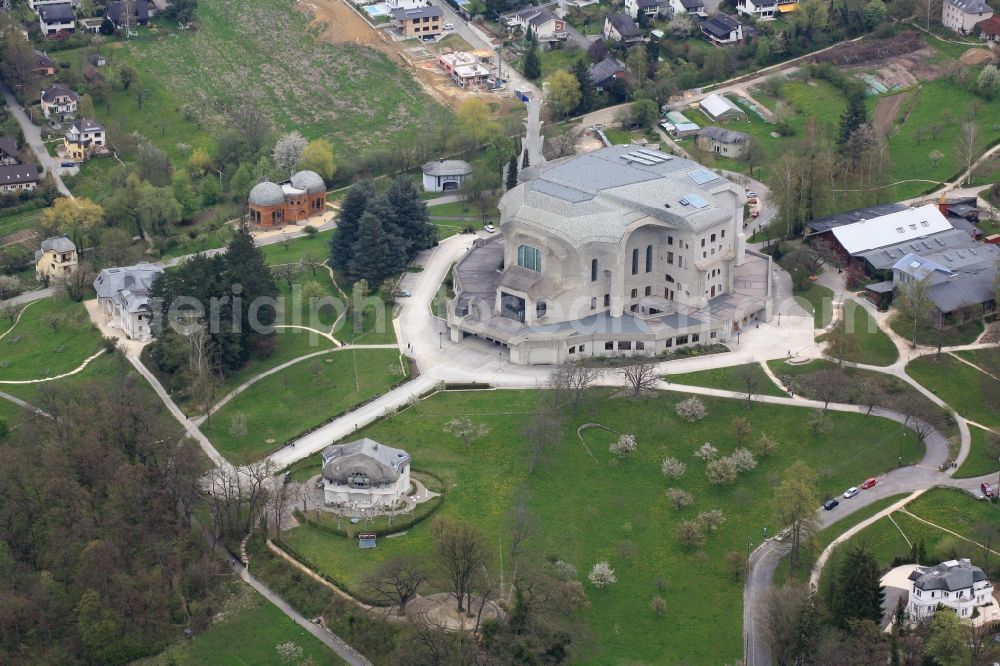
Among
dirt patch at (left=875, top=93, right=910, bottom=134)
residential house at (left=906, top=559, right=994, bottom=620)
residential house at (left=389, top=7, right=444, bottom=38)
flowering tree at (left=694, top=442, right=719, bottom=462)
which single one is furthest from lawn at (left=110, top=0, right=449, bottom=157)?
residential house at (left=906, top=559, right=994, bottom=620)

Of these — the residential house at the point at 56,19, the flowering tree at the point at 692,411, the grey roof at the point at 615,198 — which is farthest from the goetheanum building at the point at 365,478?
the residential house at the point at 56,19

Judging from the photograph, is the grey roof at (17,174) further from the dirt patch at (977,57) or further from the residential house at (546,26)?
the dirt patch at (977,57)

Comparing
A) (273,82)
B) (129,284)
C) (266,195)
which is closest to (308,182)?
(266,195)

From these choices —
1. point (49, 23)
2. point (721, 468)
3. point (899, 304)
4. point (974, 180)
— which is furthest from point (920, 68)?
point (49, 23)

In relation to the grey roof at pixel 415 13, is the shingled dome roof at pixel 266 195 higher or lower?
lower

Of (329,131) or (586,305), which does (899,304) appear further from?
(329,131)

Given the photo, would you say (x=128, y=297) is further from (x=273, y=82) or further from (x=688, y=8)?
(x=688, y=8)
